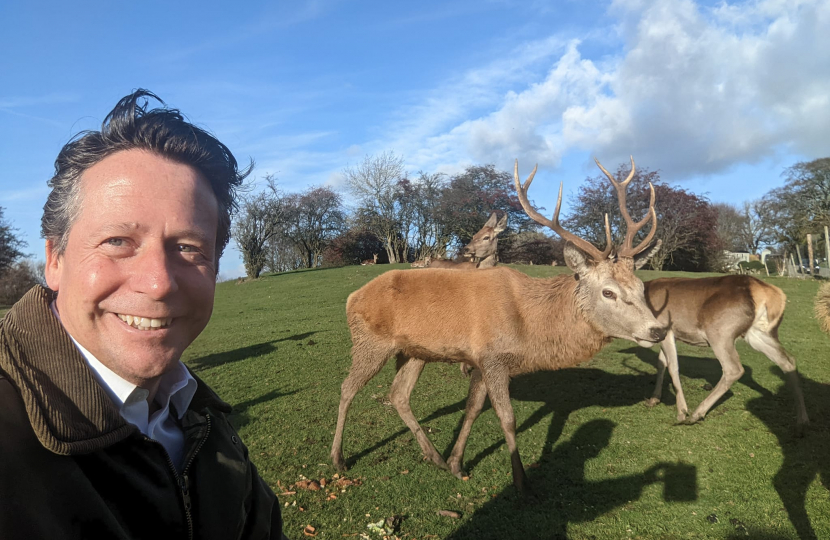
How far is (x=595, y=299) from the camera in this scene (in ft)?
19.3

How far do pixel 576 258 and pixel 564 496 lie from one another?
263cm

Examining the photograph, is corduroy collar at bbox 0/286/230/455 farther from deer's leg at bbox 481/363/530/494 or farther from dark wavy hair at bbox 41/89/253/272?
deer's leg at bbox 481/363/530/494

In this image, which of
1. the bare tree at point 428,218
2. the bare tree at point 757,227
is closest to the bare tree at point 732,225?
the bare tree at point 757,227

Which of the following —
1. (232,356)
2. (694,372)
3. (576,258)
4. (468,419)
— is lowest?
(694,372)

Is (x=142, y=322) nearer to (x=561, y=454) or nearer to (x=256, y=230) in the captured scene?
(x=561, y=454)

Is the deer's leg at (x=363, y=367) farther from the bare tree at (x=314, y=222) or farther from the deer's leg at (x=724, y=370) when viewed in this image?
the bare tree at (x=314, y=222)

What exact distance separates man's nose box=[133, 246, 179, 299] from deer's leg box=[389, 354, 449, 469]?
4.87 metres

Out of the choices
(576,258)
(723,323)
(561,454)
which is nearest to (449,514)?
(561,454)

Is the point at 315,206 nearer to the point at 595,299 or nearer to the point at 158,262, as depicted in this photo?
the point at 595,299

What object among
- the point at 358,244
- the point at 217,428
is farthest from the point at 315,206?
the point at 217,428

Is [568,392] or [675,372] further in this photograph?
[568,392]

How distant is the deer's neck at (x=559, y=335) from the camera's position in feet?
19.2

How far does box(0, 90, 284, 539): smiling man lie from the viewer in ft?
3.68

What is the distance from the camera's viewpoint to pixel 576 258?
6.01m
